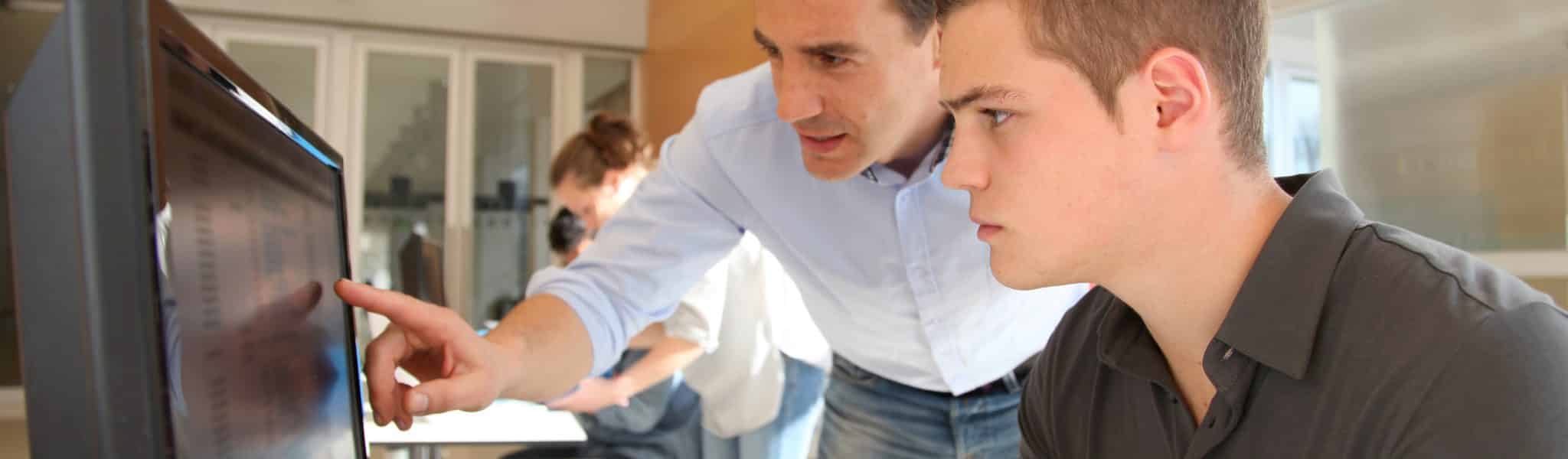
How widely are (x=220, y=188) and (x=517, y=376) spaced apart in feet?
2.02

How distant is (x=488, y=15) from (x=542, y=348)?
518cm

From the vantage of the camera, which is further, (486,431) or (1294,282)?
(486,431)

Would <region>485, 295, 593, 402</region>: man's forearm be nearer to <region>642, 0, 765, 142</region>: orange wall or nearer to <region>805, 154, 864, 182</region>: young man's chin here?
<region>805, 154, 864, 182</region>: young man's chin

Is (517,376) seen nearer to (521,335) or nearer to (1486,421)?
(521,335)

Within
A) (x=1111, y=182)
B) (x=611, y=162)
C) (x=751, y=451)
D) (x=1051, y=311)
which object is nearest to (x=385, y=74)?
(x=611, y=162)

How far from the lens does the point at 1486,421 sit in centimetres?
64

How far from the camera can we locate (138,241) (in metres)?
0.34

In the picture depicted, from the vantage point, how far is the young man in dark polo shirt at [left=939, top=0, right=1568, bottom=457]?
748 mm

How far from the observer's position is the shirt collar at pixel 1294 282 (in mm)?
771

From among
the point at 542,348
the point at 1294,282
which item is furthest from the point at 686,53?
the point at 1294,282

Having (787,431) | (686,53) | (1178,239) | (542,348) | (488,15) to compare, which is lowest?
(787,431)

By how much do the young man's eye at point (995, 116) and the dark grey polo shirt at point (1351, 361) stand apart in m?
0.21

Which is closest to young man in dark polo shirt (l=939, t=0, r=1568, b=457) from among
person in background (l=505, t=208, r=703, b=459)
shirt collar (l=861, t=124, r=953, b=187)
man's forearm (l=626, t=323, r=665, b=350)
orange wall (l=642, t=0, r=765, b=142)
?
shirt collar (l=861, t=124, r=953, b=187)

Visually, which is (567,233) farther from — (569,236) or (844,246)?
(844,246)
